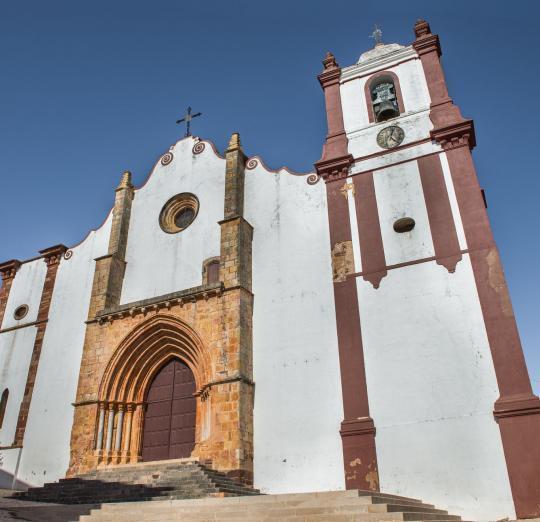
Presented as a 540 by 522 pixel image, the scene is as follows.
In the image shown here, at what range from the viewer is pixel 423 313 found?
12.2 metres

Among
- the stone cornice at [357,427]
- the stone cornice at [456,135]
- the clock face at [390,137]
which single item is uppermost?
the clock face at [390,137]

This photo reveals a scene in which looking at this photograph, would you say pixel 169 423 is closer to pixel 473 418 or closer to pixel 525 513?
pixel 473 418

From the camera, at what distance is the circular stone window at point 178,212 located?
1709 cm

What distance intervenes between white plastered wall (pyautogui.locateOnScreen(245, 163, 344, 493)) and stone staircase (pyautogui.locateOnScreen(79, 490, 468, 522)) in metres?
2.89

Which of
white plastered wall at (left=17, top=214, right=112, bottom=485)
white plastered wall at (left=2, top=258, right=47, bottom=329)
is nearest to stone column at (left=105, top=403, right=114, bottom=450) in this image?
white plastered wall at (left=17, top=214, right=112, bottom=485)

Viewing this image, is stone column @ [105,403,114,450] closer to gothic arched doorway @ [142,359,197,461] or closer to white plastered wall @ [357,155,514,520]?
gothic arched doorway @ [142,359,197,461]

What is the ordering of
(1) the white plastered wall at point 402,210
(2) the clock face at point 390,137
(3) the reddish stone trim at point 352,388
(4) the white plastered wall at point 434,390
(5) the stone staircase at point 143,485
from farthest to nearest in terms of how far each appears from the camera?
(2) the clock face at point 390,137, (1) the white plastered wall at point 402,210, (3) the reddish stone trim at point 352,388, (5) the stone staircase at point 143,485, (4) the white plastered wall at point 434,390

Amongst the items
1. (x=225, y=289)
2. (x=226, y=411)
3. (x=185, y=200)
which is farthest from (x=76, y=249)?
(x=226, y=411)

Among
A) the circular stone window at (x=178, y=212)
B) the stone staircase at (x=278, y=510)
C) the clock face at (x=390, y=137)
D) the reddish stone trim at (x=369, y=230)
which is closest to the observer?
the stone staircase at (x=278, y=510)

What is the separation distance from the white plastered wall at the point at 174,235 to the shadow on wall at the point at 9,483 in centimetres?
591

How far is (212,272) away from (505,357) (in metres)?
8.12

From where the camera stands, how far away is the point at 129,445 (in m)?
14.6

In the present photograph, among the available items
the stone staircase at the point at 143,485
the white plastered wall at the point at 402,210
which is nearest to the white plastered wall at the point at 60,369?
the stone staircase at the point at 143,485

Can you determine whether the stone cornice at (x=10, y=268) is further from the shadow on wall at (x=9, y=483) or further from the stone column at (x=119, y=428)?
the stone column at (x=119, y=428)
